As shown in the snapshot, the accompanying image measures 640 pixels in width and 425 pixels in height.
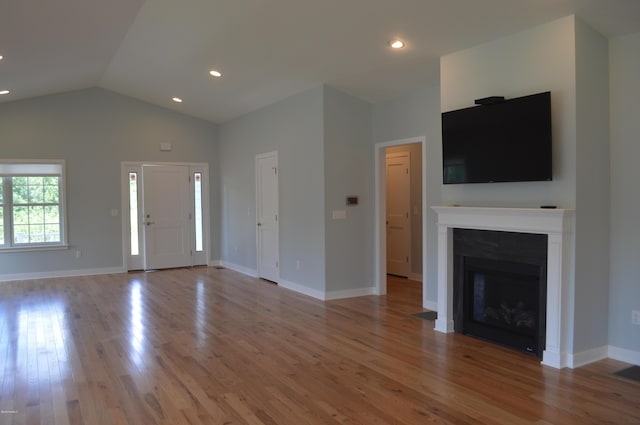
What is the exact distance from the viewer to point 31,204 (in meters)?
8.11

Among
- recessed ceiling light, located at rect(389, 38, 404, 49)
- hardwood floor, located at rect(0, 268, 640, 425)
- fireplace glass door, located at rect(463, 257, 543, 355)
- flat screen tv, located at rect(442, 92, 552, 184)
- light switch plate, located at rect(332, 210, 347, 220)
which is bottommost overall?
hardwood floor, located at rect(0, 268, 640, 425)

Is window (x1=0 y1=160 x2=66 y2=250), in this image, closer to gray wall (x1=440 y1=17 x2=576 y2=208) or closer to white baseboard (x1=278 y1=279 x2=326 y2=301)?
white baseboard (x1=278 y1=279 x2=326 y2=301)

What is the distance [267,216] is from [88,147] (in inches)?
143

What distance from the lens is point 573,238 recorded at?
11.9 feet

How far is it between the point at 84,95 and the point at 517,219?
7.65m

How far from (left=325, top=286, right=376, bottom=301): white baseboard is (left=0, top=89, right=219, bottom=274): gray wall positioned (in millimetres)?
4656

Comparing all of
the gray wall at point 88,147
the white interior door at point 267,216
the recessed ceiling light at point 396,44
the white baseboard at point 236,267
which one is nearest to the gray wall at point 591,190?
the recessed ceiling light at point 396,44

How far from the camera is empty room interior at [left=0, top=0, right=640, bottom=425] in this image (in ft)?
10.9

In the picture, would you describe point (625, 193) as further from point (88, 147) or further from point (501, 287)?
point (88, 147)

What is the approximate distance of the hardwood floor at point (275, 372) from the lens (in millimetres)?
2938

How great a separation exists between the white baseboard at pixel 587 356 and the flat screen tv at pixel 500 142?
1.42 m

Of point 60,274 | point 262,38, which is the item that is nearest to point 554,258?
point 262,38

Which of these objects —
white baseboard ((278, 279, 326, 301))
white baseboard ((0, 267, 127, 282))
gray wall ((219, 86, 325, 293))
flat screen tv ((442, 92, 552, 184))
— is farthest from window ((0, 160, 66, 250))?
flat screen tv ((442, 92, 552, 184))

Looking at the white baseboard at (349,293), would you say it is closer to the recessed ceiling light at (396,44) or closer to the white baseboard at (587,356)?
the white baseboard at (587,356)
